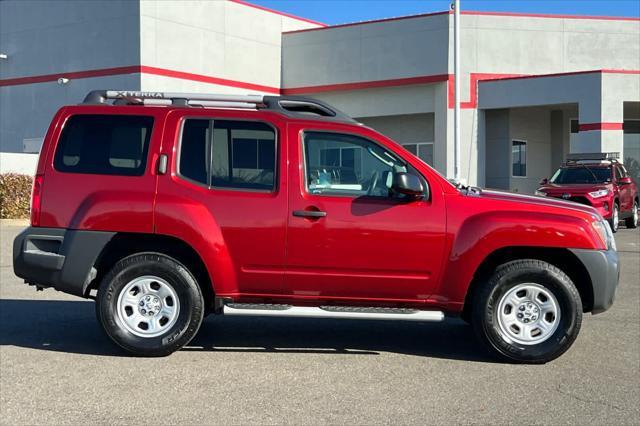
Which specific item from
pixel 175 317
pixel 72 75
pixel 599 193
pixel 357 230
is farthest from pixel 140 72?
pixel 357 230

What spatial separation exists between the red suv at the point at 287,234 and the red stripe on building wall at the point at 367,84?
22.0m

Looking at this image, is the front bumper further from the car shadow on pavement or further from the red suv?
the car shadow on pavement

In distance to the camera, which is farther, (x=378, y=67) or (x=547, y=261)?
(x=378, y=67)

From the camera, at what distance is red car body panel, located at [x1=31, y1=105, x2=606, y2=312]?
19.9ft

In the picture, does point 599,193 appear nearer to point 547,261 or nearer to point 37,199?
point 547,261

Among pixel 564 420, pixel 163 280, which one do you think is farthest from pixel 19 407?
pixel 564 420

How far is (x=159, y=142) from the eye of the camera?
20.6 feet

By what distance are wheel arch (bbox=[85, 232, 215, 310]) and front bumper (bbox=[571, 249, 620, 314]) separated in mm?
3270

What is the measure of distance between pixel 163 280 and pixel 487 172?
2449 centimetres

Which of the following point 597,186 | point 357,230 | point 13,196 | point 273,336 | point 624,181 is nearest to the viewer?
point 357,230

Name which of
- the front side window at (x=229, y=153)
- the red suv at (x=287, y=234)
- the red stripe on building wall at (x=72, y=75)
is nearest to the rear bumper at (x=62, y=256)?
the red suv at (x=287, y=234)

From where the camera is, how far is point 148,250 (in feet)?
21.0

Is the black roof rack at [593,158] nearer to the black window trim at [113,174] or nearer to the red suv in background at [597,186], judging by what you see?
the red suv in background at [597,186]

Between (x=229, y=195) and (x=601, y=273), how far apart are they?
3281 mm
